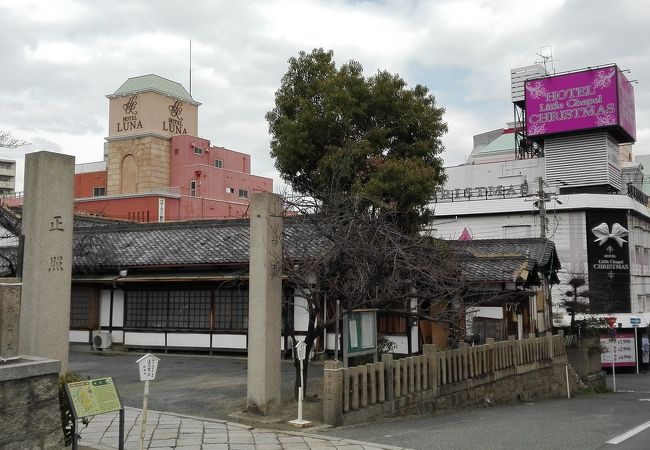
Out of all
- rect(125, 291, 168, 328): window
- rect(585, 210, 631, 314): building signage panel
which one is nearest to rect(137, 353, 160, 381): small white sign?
rect(125, 291, 168, 328): window

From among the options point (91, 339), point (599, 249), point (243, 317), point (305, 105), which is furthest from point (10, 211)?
point (599, 249)

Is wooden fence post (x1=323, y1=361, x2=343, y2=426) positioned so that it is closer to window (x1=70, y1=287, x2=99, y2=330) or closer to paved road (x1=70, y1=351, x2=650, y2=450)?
paved road (x1=70, y1=351, x2=650, y2=450)

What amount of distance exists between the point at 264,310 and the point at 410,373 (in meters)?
3.46

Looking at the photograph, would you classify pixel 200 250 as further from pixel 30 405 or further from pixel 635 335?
pixel 635 335

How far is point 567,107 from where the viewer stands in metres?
37.7

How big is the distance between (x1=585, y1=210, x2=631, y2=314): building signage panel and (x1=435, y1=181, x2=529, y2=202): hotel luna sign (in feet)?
15.8

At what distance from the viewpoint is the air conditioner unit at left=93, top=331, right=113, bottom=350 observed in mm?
20312

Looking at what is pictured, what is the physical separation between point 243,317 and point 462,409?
7.89m

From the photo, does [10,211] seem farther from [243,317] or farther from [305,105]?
[305,105]

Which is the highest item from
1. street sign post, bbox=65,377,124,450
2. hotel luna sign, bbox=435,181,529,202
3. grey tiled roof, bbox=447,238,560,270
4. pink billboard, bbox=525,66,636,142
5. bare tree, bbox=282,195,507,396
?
pink billboard, bbox=525,66,636,142

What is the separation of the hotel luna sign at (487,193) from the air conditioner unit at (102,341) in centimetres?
2517

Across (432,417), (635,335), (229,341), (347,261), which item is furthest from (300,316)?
(635,335)

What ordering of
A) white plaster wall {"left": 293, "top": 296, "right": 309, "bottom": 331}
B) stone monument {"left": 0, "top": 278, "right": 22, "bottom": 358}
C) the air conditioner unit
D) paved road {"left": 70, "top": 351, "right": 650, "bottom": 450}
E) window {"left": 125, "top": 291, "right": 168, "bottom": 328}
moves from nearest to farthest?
stone monument {"left": 0, "top": 278, "right": 22, "bottom": 358}
paved road {"left": 70, "top": 351, "right": 650, "bottom": 450}
white plaster wall {"left": 293, "top": 296, "right": 309, "bottom": 331}
window {"left": 125, "top": 291, "right": 168, "bottom": 328}
the air conditioner unit

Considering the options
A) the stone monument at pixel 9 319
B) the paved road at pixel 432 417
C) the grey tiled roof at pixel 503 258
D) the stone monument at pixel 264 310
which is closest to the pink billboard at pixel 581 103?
the grey tiled roof at pixel 503 258
